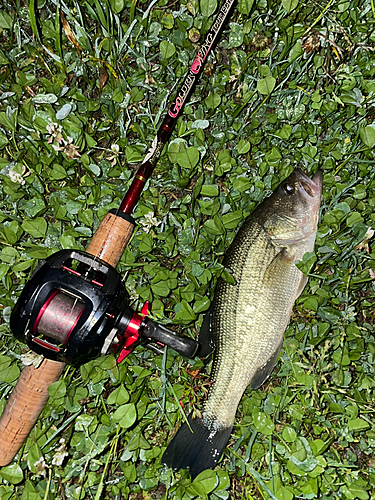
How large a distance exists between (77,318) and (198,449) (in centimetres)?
111

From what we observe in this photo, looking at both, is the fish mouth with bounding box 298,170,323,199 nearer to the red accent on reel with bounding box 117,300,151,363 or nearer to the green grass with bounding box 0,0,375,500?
the green grass with bounding box 0,0,375,500

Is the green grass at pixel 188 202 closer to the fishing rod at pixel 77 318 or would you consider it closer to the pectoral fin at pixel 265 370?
the pectoral fin at pixel 265 370

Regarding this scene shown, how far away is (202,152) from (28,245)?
124cm

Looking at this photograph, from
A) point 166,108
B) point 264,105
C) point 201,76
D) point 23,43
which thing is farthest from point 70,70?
point 264,105

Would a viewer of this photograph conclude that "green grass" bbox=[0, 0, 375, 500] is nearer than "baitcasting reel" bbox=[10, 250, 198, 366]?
No

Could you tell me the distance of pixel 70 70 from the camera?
2.52 metres

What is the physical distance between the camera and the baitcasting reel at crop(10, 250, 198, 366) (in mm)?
1845

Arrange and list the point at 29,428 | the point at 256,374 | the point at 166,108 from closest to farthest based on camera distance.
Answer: the point at 29,428, the point at 256,374, the point at 166,108

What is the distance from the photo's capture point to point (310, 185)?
92.0 inches

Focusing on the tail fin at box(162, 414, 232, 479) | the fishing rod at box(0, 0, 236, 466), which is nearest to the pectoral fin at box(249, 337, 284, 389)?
the tail fin at box(162, 414, 232, 479)

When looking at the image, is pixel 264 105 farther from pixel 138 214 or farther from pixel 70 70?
pixel 70 70

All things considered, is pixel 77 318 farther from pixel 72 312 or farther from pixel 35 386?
pixel 35 386

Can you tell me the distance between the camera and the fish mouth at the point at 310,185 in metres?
2.33

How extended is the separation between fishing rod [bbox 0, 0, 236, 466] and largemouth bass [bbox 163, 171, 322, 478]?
0.34 meters
